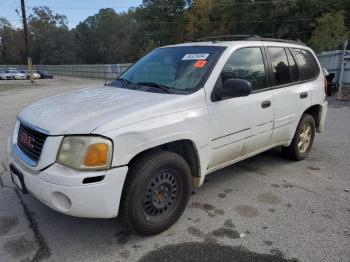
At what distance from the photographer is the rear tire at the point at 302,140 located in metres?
5.03

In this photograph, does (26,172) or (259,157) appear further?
(259,157)

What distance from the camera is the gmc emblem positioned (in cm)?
304

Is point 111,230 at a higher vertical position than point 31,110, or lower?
lower

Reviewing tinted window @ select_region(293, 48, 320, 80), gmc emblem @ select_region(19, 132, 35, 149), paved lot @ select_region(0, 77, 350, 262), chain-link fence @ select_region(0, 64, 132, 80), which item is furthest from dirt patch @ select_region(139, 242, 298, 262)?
chain-link fence @ select_region(0, 64, 132, 80)

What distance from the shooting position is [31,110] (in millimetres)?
3406

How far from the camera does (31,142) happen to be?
3039mm

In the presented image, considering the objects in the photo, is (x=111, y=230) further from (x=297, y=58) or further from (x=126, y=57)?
(x=126, y=57)

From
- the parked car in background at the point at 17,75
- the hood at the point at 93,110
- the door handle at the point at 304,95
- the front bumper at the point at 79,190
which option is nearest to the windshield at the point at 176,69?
the hood at the point at 93,110

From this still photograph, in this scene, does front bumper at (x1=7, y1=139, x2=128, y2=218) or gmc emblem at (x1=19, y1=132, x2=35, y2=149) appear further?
gmc emblem at (x1=19, y1=132, x2=35, y2=149)

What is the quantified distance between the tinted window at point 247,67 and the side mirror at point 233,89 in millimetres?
225

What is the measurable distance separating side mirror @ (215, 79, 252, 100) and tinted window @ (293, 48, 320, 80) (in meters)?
1.89

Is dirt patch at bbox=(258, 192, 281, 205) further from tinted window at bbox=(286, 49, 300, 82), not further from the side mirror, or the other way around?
tinted window at bbox=(286, 49, 300, 82)

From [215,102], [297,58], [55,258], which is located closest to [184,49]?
[215,102]

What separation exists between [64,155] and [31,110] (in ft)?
3.11
